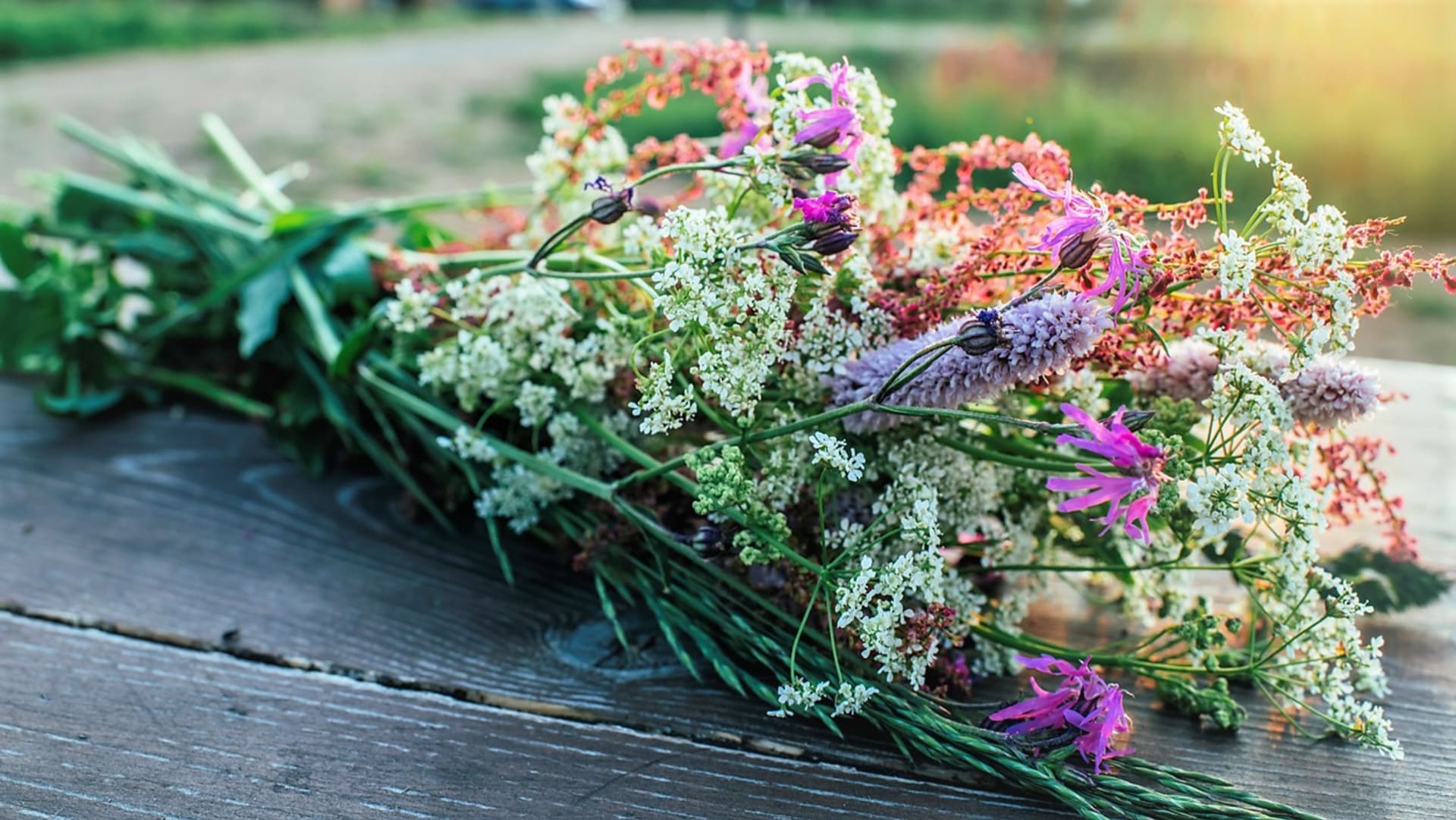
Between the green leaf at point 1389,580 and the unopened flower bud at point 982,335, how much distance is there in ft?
1.90

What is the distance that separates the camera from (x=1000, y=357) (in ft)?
2.74

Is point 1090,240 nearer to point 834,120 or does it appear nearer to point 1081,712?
point 834,120

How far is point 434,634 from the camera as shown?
1.10 metres

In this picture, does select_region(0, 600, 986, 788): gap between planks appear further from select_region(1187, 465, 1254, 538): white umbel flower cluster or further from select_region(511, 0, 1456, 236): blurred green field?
select_region(511, 0, 1456, 236): blurred green field

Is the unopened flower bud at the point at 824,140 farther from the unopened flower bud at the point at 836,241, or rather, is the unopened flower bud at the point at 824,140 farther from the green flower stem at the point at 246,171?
the green flower stem at the point at 246,171

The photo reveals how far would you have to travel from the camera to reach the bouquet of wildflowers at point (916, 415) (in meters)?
0.86

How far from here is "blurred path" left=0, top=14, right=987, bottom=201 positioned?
18.3ft

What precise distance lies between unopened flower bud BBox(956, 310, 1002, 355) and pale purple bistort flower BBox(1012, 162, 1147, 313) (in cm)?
9

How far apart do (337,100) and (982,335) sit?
6.90m

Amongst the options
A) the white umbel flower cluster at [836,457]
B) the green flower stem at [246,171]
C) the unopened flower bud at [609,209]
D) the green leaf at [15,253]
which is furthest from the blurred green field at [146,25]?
the white umbel flower cluster at [836,457]

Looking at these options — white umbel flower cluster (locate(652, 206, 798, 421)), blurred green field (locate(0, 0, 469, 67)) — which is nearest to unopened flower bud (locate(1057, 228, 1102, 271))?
white umbel flower cluster (locate(652, 206, 798, 421))

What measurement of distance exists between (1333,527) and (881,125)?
30.8 inches

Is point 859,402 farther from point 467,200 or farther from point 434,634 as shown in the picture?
point 467,200

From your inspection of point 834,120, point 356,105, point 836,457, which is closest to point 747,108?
point 834,120
